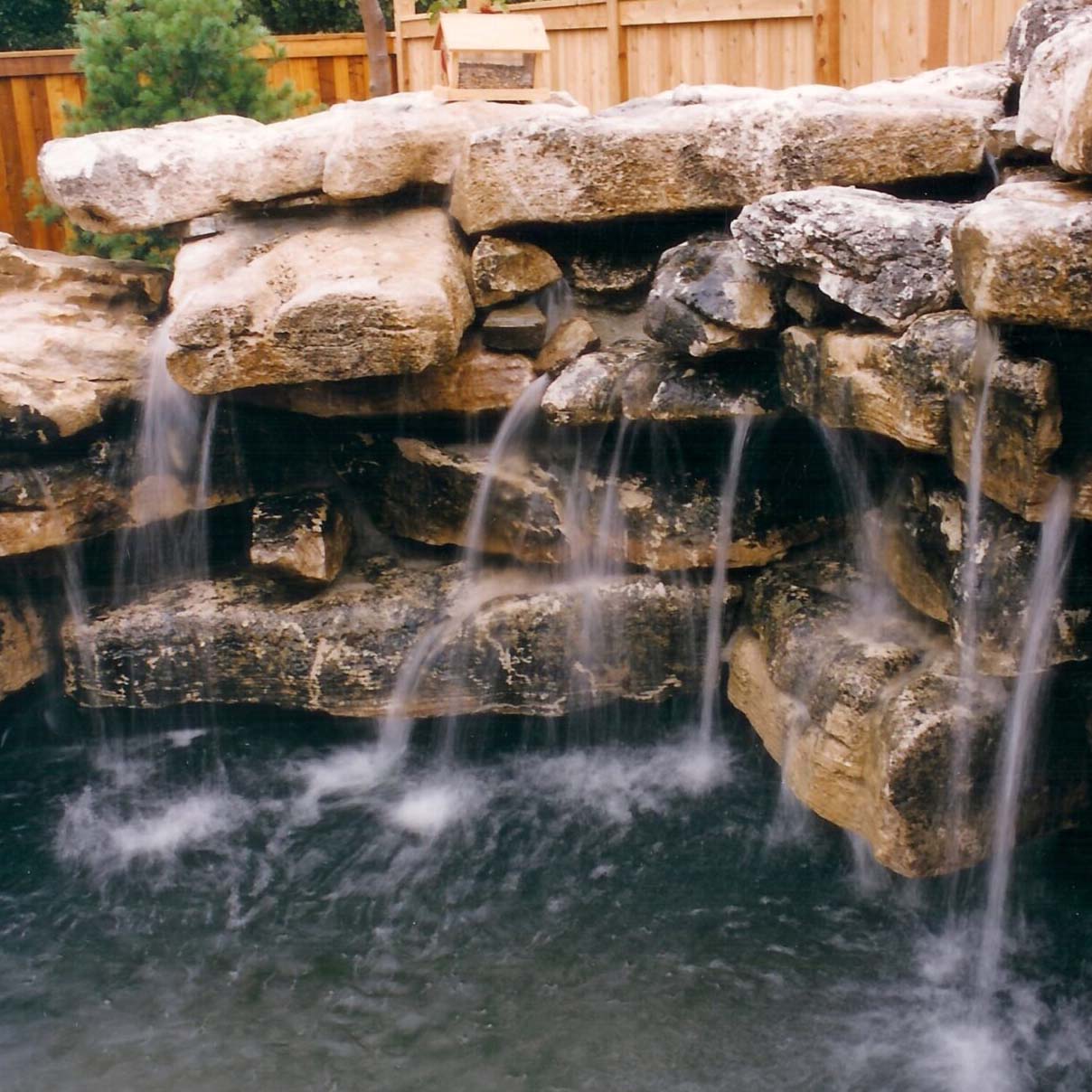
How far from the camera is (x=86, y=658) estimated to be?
5277 millimetres

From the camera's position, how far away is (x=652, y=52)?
27.7ft

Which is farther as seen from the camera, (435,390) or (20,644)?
(20,644)

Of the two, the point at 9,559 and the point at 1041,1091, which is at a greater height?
the point at 9,559

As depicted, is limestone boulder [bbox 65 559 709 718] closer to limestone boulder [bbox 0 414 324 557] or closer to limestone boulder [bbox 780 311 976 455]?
limestone boulder [bbox 0 414 324 557]

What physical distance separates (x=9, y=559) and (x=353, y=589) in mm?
1524

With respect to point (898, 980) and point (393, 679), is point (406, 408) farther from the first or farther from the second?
point (898, 980)

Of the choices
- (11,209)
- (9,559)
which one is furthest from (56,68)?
(9,559)

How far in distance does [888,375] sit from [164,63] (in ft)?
17.9

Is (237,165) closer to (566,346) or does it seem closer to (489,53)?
(489,53)

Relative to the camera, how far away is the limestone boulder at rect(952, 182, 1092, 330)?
9.77 feet

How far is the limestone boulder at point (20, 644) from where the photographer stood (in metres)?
5.39

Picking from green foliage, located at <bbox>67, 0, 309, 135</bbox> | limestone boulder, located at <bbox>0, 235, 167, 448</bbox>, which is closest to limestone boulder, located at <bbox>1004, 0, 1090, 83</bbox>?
limestone boulder, located at <bbox>0, 235, 167, 448</bbox>

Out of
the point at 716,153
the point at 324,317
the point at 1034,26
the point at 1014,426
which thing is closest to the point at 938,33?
the point at 1034,26

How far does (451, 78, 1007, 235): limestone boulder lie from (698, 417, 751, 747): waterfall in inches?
39.7
